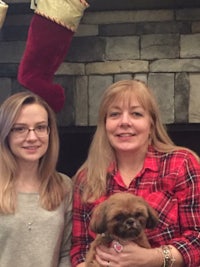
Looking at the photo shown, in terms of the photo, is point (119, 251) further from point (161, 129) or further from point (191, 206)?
point (161, 129)

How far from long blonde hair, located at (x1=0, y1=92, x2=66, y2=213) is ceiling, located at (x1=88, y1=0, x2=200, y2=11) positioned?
0.81 m

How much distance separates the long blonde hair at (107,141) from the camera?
1.88 m

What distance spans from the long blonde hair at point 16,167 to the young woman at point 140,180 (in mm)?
97

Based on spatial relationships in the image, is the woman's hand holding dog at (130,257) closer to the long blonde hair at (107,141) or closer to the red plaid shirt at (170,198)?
the red plaid shirt at (170,198)

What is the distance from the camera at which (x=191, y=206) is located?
1.78m

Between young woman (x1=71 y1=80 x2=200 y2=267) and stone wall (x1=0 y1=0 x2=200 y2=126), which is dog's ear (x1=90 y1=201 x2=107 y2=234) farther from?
stone wall (x1=0 y1=0 x2=200 y2=126)

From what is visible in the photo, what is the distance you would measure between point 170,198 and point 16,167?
0.60 m

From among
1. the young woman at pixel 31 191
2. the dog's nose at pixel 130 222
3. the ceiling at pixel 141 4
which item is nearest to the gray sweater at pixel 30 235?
the young woman at pixel 31 191

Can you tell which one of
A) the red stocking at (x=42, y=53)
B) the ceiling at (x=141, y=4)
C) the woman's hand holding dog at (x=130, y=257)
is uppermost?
the ceiling at (x=141, y=4)

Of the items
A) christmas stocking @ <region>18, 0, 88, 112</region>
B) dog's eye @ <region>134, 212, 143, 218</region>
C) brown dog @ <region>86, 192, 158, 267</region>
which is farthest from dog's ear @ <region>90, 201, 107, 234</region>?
christmas stocking @ <region>18, 0, 88, 112</region>

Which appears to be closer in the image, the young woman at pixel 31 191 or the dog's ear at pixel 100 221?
the dog's ear at pixel 100 221

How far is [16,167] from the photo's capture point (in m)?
1.92

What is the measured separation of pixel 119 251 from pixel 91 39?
4.23ft

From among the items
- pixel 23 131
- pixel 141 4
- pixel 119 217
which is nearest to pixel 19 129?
pixel 23 131
